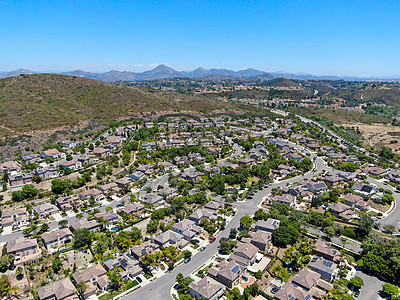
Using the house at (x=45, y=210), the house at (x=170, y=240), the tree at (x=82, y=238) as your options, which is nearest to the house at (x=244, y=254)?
the house at (x=170, y=240)

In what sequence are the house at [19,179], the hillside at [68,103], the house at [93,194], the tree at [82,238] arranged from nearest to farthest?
the tree at [82,238] < the house at [93,194] < the house at [19,179] < the hillside at [68,103]

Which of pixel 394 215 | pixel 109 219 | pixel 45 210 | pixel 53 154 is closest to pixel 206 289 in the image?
pixel 109 219

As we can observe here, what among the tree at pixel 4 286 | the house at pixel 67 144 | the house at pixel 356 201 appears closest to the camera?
the tree at pixel 4 286

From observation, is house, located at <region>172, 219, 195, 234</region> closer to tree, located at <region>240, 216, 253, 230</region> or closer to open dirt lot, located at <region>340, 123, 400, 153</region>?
tree, located at <region>240, 216, 253, 230</region>

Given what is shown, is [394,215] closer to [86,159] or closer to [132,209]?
[132,209]

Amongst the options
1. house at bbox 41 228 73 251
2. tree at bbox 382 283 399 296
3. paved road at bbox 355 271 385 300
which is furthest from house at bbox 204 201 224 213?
tree at bbox 382 283 399 296

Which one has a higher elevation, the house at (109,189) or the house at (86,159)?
the house at (86,159)

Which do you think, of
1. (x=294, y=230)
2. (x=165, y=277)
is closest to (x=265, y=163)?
(x=294, y=230)

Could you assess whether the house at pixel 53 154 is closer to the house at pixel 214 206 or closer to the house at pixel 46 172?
the house at pixel 46 172
